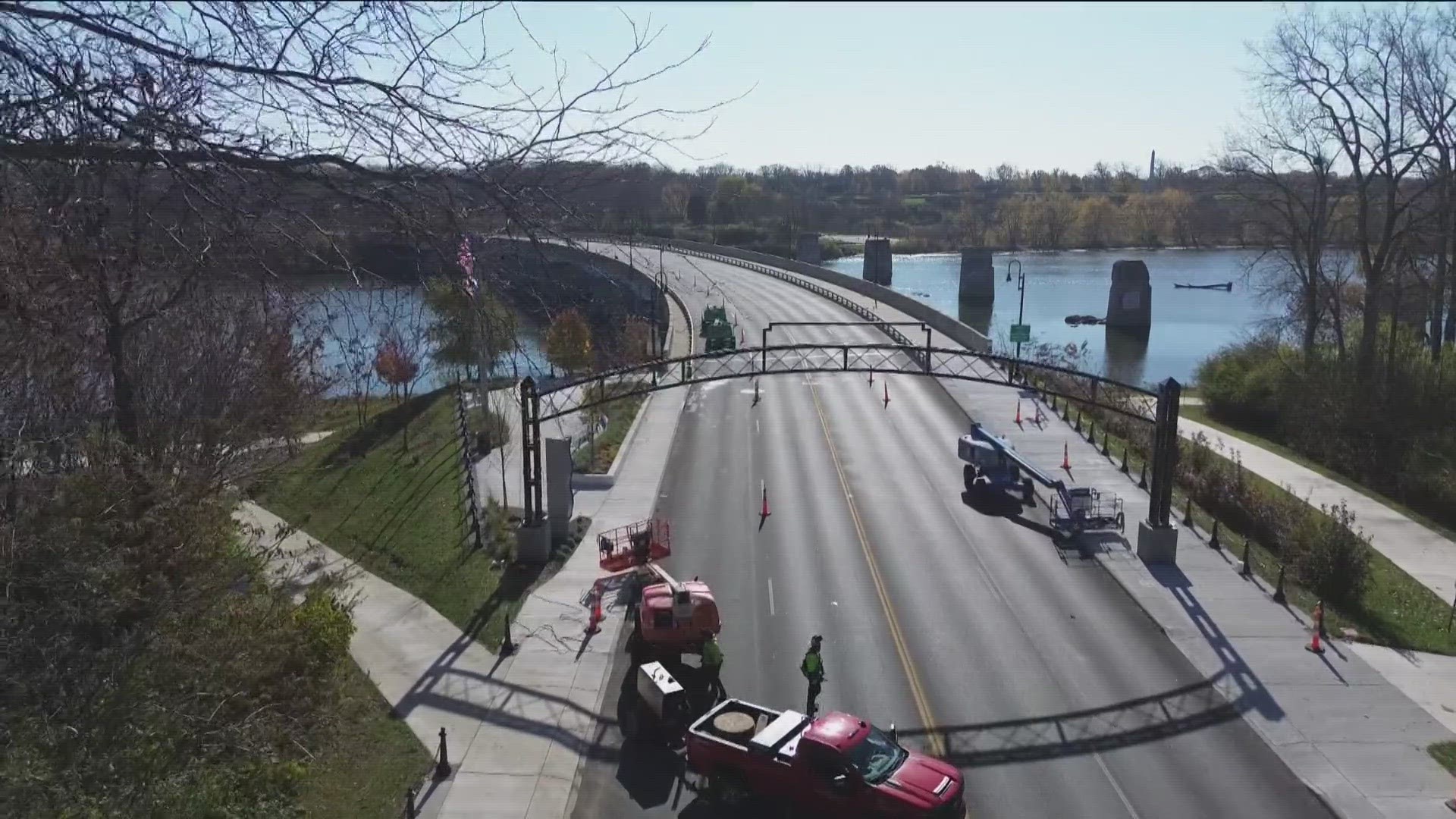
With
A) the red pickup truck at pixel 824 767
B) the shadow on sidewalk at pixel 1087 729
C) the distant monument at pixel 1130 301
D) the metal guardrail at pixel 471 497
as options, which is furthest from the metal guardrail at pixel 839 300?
the distant monument at pixel 1130 301

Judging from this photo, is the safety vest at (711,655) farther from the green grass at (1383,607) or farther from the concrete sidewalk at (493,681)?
the green grass at (1383,607)

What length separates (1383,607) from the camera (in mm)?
21797

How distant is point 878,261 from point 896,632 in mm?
Answer: 90001

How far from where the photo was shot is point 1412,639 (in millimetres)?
20094

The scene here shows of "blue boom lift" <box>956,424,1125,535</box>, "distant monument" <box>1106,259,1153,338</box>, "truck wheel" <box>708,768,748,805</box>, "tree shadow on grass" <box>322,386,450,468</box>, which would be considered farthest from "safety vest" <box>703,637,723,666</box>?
"distant monument" <box>1106,259,1153,338</box>

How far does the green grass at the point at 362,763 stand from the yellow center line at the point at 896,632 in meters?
7.63

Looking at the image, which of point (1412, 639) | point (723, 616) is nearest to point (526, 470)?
point (723, 616)

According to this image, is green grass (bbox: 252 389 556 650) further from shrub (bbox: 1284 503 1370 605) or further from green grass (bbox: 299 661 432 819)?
shrub (bbox: 1284 503 1370 605)

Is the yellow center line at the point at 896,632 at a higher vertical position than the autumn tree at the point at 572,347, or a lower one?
lower

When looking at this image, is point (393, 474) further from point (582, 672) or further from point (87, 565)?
point (87, 565)

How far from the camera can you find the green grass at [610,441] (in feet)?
106

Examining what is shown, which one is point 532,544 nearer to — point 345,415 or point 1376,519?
point 1376,519

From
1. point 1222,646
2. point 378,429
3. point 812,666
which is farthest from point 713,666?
point 378,429

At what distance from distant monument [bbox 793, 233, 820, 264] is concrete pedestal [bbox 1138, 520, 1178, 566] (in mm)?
108294
